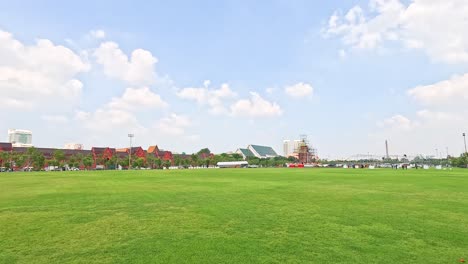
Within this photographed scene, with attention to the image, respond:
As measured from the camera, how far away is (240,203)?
1341 centimetres

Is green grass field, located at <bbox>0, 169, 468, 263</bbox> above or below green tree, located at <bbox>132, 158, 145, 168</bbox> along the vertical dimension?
below

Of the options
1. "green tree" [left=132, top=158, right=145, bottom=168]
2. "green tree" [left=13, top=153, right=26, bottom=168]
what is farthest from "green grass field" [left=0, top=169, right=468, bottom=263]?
"green tree" [left=132, top=158, right=145, bottom=168]

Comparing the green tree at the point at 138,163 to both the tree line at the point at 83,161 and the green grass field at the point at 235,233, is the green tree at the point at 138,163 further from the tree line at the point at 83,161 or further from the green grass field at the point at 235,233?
the green grass field at the point at 235,233

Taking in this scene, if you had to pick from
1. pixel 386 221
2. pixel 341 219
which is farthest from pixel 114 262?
pixel 386 221

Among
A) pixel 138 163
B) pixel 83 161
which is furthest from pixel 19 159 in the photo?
pixel 138 163

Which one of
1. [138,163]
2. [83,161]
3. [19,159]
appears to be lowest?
[138,163]

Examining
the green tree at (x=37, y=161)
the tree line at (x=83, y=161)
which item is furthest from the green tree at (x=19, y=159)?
the green tree at (x=37, y=161)

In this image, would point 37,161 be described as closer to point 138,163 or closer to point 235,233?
point 138,163

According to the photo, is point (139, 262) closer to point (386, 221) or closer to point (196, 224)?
point (196, 224)

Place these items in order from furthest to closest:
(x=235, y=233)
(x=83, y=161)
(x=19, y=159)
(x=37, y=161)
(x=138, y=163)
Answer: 1. (x=138, y=163)
2. (x=83, y=161)
3. (x=37, y=161)
4. (x=19, y=159)
5. (x=235, y=233)

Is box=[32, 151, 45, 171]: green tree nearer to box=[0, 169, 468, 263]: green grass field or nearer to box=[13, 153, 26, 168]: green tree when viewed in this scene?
box=[13, 153, 26, 168]: green tree

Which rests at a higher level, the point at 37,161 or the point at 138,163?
the point at 37,161

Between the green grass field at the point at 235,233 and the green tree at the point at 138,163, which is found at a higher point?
the green tree at the point at 138,163

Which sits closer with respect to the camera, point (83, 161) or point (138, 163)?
point (83, 161)
